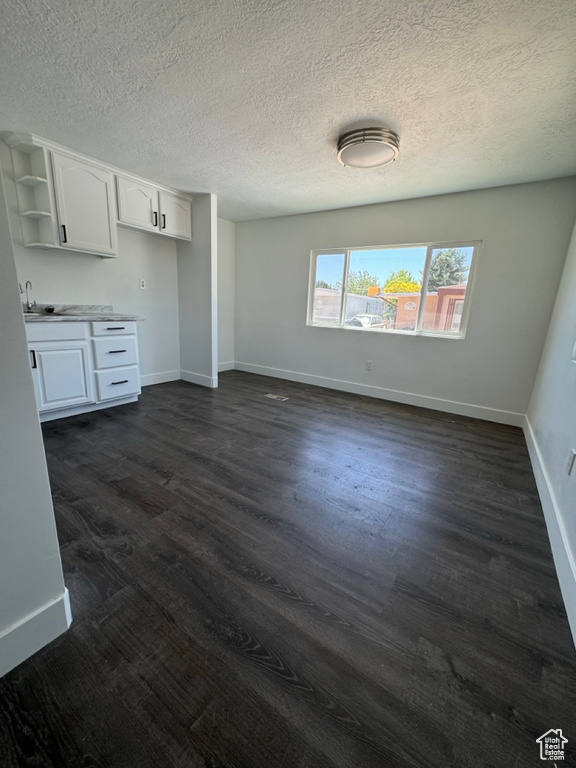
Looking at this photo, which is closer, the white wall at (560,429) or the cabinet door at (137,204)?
the white wall at (560,429)

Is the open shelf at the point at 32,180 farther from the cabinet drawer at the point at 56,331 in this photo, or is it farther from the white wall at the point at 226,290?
the white wall at the point at 226,290

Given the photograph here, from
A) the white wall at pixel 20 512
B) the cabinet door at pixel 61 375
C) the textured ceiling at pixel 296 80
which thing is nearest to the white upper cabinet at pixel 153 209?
the textured ceiling at pixel 296 80

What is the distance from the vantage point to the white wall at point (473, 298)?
9.81 ft

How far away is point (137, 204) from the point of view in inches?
133

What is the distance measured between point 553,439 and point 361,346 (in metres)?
2.40

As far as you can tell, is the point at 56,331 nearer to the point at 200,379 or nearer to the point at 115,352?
the point at 115,352

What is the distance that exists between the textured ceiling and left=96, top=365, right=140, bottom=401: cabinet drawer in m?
2.05

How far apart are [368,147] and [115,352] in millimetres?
2994

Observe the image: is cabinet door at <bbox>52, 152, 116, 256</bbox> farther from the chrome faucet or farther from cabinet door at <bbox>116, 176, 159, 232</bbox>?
the chrome faucet

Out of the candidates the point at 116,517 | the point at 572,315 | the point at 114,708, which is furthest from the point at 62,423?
the point at 572,315

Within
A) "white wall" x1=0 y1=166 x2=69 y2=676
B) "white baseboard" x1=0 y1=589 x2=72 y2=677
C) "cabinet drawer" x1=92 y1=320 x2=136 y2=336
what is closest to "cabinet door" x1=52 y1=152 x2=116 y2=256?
"cabinet drawer" x1=92 y1=320 x2=136 y2=336

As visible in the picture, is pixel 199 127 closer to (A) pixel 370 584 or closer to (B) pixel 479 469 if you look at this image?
(A) pixel 370 584

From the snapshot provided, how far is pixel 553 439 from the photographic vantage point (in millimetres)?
2059

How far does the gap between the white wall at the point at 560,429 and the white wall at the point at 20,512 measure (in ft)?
6.28
